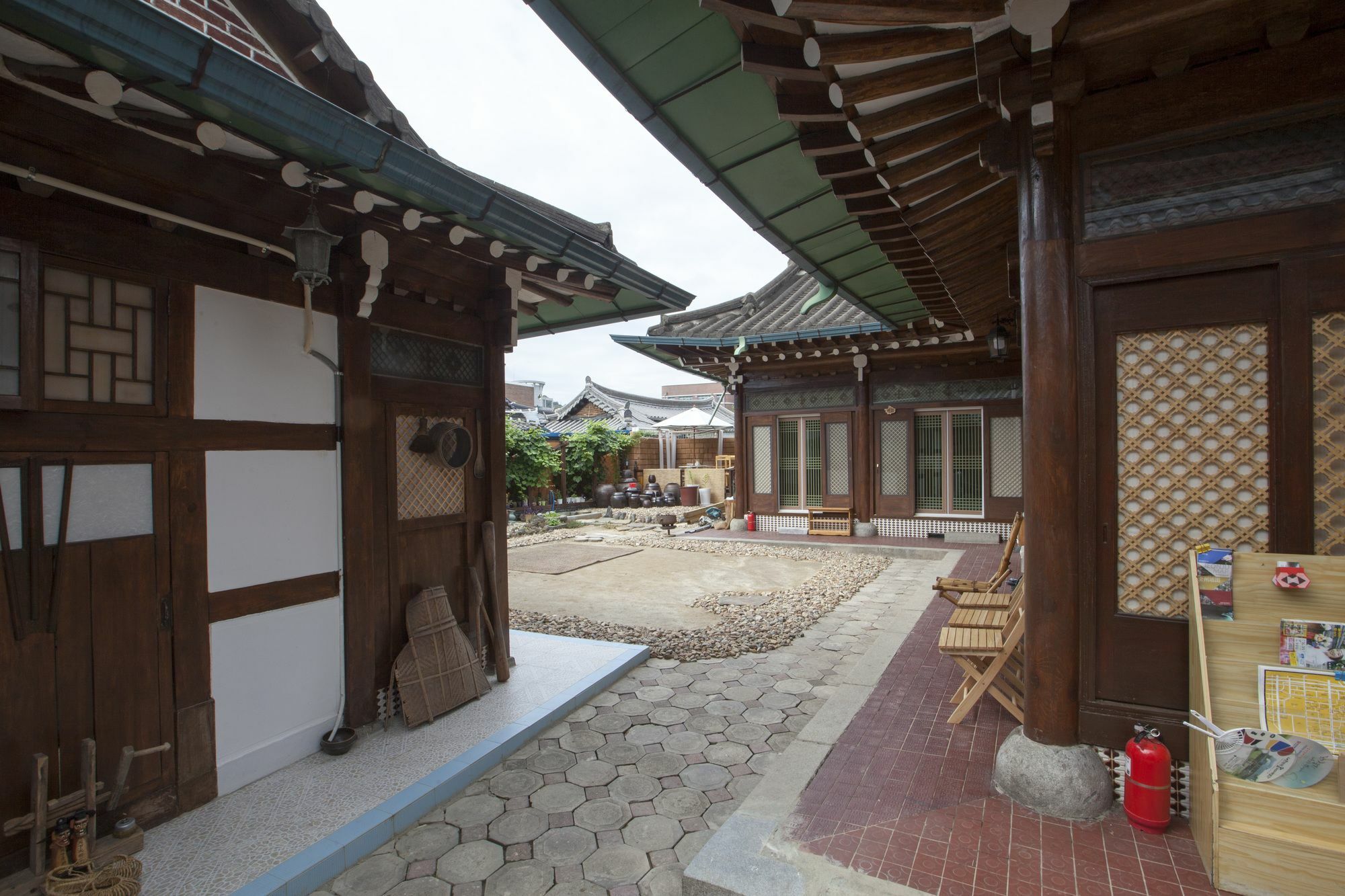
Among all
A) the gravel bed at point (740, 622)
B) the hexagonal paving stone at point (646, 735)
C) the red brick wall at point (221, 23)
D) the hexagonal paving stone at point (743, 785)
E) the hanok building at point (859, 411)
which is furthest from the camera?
the hanok building at point (859, 411)

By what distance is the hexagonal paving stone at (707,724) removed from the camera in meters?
3.73

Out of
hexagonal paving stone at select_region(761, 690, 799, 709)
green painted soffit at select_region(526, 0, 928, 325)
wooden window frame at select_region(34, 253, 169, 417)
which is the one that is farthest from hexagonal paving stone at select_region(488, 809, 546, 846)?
green painted soffit at select_region(526, 0, 928, 325)

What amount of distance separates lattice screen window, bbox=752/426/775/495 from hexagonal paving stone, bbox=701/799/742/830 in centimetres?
881

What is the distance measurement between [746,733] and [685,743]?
1.19 feet

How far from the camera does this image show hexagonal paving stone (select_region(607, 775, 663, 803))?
3039 millimetres

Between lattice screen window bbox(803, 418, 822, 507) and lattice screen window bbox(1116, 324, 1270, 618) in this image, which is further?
lattice screen window bbox(803, 418, 822, 507)

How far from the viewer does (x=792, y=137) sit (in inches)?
127

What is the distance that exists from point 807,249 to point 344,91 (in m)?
2.98

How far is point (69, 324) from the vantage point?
2.46 m

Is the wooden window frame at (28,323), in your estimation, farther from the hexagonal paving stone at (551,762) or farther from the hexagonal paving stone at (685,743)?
the hexagonal paving stone at (685,743)

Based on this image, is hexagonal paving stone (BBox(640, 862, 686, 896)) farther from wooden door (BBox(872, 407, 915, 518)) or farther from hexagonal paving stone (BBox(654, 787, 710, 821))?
wooden door (BBox(872, 407, 915, 518))

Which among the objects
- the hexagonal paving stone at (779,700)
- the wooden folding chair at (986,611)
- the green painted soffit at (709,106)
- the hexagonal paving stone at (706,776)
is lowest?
the hexagonal paving stone at (706,776)

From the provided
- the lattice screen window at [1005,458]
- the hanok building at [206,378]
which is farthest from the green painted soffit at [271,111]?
the lattice screen window at [1005,458]

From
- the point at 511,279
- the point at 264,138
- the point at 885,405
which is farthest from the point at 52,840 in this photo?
the point at 885,405
